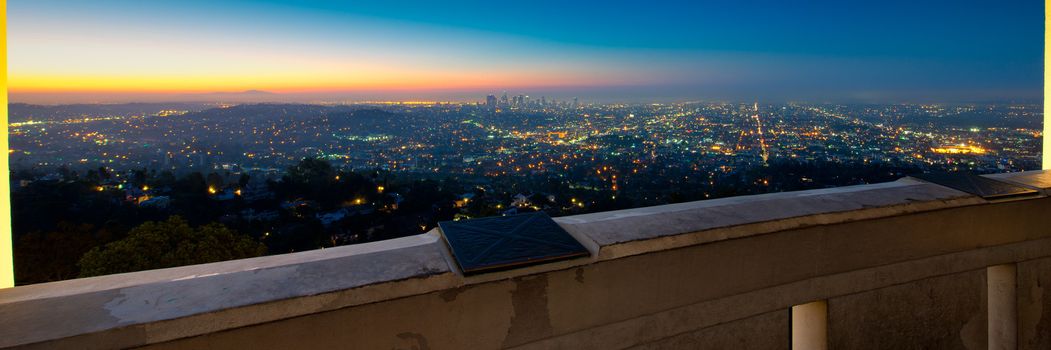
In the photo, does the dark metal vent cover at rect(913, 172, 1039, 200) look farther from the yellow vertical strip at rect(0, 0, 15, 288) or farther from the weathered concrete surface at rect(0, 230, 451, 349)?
the yellow vertical strip at rect(0, 0, 15, 288)

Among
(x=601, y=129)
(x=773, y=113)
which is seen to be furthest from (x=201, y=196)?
(x=773, y=113)

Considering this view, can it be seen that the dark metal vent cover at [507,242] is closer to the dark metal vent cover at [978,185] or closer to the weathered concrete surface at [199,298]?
the weathered concrete surface at [199,298]

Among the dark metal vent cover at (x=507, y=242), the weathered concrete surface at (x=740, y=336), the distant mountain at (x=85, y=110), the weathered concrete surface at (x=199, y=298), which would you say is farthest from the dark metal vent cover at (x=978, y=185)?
the distant mountain at (x=85, y=110)

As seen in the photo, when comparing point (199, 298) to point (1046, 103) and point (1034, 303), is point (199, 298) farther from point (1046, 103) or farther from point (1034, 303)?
point (1046, 103)

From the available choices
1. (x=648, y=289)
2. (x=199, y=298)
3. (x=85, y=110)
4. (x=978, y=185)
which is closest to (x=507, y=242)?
(x=648, y=289)

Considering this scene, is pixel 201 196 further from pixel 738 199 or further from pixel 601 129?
pixel 601 129
